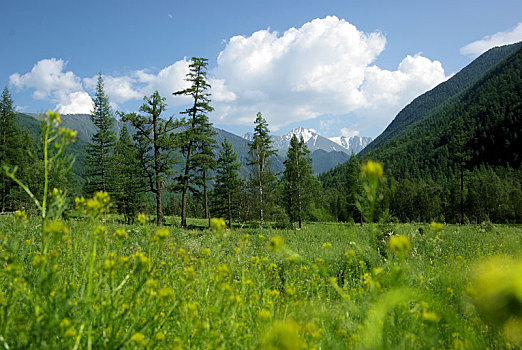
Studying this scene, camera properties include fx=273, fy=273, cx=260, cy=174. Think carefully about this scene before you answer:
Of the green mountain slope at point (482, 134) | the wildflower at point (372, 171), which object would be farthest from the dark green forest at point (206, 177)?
the green mountain slope at point (482, 134)

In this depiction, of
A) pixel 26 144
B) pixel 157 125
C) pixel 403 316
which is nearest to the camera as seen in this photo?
pixel 26 144

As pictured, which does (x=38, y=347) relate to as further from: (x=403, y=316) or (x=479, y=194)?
(x=479, y=194)

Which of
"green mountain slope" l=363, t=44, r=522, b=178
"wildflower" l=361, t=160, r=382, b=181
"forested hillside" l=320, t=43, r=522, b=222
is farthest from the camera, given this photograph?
"green mountain slope" l=363, t=44, r=522, b=178

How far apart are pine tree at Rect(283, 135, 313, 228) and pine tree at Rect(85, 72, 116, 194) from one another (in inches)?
790

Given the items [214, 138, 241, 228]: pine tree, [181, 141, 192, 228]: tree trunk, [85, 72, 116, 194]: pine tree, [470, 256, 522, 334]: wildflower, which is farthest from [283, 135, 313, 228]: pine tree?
[470, 256, 522, 334]: wildflower

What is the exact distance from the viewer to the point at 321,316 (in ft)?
8.27

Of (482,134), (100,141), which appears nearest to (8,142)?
(100,141)

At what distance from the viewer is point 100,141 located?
3028cm

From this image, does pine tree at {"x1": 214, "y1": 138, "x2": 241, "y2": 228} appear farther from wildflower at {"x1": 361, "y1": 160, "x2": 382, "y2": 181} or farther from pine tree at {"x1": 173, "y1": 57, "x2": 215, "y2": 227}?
wildflower at {"x1": 361, "y1": 160, "x2": 382, "y2": 181}

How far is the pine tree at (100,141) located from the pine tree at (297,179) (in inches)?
790

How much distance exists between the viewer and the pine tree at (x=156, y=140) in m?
21.0

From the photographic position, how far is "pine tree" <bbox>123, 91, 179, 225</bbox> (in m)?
21.0

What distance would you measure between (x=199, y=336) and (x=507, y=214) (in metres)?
72.3

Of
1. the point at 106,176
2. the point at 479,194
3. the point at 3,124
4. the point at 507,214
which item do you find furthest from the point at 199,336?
the point at 507,214
